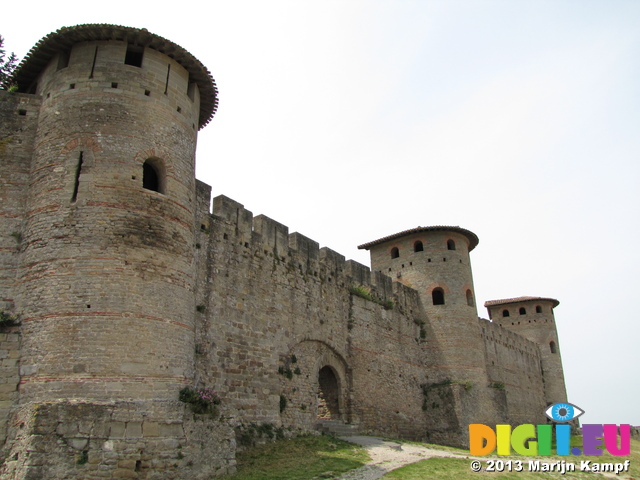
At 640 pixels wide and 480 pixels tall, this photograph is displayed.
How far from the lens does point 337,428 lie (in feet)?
51.0

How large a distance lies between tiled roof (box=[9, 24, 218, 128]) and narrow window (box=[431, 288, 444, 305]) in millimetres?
13784

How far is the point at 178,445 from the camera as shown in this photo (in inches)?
364

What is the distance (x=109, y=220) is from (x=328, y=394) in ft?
30.8

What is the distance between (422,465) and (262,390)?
13.6 feet

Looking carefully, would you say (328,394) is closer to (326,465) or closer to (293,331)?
(293,331)

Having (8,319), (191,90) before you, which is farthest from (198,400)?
(191,90)

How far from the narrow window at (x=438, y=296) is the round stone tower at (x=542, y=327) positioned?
12935 millimetres

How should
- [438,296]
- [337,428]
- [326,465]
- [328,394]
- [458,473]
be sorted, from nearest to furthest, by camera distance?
[326,465]
[458,473]
[337,428]
[328,394]
[438,296]

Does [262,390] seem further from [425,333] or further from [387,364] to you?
[425,333]

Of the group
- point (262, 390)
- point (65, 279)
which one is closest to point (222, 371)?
point (262, 390)

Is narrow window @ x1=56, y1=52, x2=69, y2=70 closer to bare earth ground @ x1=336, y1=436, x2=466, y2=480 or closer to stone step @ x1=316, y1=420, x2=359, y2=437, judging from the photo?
bare earth ground @ x1=336, y1=436, x2=466, y2=480

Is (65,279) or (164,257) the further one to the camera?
(164,257)

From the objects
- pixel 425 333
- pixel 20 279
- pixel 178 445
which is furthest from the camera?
pixel 425 333

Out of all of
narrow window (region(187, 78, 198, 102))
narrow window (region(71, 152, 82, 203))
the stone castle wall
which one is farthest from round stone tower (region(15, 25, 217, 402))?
the stone castle wall
